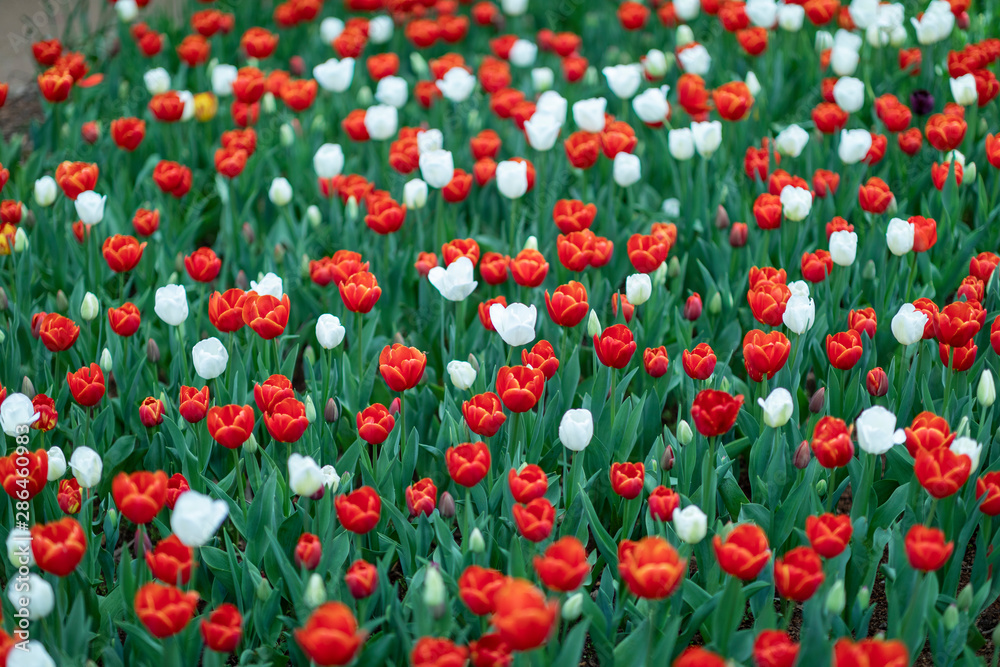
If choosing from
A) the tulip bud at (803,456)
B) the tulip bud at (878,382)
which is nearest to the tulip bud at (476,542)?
the tulip bud at (803,456)

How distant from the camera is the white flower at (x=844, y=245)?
9.18 feet

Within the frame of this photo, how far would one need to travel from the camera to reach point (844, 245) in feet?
9.19

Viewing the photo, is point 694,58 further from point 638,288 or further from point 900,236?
point 638,288

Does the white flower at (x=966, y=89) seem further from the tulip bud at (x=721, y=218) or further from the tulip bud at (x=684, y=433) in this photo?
the tulip bud at (x=684, y=433)

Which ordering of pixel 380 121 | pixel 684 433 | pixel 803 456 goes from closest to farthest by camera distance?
pixel 803 456 → pixel 684 433 → pixel 380 121

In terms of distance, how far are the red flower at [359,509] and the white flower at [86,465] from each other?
61cm

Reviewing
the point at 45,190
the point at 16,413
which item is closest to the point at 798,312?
the point at 16,413

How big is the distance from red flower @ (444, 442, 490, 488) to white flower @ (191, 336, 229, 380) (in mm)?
755

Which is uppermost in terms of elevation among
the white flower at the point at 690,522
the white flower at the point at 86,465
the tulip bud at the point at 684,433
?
the white flower at the point at 86,465

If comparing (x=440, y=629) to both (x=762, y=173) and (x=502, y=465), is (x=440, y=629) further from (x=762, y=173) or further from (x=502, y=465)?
(x=762, y=173)

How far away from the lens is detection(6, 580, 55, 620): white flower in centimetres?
165

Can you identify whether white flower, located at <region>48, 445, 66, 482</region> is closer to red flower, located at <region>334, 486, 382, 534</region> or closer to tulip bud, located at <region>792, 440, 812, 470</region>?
red flower, located at <region>334, 486, 382, 534</region>

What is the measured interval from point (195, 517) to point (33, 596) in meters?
0.32

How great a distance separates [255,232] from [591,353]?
5.16 ft
